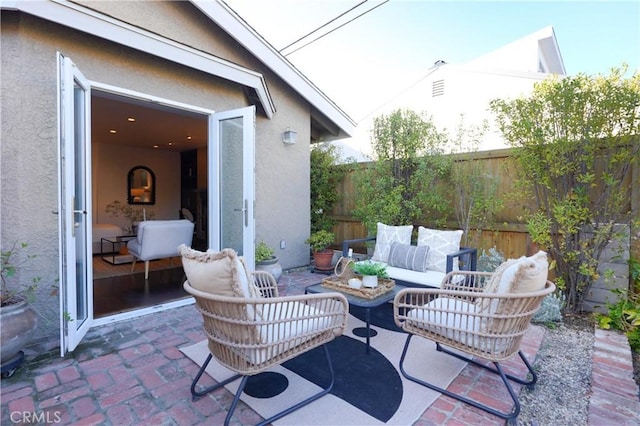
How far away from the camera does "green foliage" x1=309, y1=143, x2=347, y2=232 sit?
7152 mm

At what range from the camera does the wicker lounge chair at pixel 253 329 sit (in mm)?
1880

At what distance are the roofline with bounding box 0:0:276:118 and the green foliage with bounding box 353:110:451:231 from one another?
7.96 ft

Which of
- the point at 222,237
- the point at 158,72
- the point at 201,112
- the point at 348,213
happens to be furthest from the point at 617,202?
the point at 158,72

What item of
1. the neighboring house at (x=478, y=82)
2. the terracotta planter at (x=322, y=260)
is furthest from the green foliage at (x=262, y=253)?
the neighboring house at (x=478, y=82)

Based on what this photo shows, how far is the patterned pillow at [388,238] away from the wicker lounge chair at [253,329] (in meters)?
2.52

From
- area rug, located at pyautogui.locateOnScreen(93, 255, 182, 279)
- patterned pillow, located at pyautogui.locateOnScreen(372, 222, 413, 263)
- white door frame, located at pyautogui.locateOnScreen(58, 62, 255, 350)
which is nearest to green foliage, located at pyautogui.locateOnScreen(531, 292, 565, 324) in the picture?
patterned pillow, located at pyautogui.locateOnScreen(372, 222, 413, 263)

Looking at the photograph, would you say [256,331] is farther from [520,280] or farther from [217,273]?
[520,280]

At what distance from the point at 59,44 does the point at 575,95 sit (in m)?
5.67

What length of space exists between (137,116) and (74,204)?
13.5 feet

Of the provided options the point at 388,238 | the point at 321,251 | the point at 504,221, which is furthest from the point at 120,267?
the point at 504,221

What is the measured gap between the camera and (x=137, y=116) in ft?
21.1

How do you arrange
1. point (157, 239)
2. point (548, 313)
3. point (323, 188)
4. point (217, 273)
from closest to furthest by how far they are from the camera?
point (217, 273) < point (548, 313) < point (157, 239) < point (323, 188)

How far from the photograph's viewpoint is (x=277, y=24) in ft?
27.4

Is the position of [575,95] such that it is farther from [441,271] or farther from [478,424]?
[478,424]
